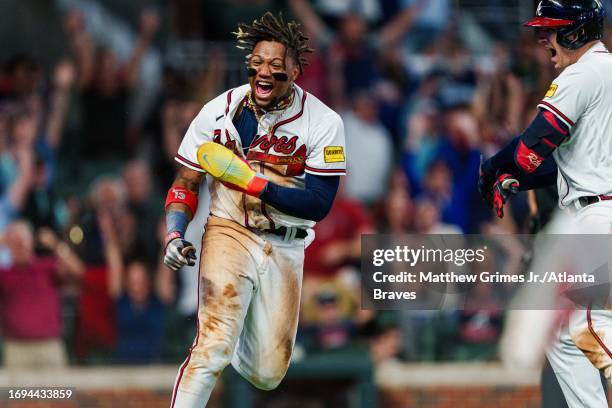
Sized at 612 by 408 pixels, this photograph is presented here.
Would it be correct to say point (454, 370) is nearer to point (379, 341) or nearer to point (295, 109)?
point (379, 341)

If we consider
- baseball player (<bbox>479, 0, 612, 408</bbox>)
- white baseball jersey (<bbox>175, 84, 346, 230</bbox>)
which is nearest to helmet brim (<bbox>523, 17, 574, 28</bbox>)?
baseball player (<bbox>479, 0, 612, 408</bbox>)

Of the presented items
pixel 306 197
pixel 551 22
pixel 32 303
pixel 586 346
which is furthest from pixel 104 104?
pixel 586 346

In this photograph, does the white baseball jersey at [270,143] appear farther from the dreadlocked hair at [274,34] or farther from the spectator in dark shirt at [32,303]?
the spectator in dark shirt at [32,303]

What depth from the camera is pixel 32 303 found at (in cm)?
968

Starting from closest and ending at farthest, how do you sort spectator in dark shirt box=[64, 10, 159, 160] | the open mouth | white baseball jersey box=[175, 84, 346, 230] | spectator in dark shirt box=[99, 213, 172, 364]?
the open mouth, white baseball jersey box=[175, 84, 346, 230], spectator in dark shirt box=[99, 213, 172, 364], spectator in dark shirt box=[64, 10, 159, 160]

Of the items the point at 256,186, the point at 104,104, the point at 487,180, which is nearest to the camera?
the point at 256,186

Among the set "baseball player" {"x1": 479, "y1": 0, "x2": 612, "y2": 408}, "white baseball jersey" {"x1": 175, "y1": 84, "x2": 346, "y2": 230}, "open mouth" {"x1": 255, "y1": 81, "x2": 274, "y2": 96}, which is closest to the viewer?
"baseball player" {"x1": 479, "y1": 0, "x2": 612, "y2": 408}

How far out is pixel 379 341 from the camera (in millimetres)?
9805

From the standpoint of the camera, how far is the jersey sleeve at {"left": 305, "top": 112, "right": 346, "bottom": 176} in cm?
601

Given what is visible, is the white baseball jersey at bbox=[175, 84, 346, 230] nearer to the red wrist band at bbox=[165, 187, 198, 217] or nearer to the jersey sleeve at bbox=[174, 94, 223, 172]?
the jersey sleeve at bbox=[174, 94, 223, 172]

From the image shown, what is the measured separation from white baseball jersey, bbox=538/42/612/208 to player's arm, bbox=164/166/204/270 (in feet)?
5.86

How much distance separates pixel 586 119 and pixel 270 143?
5.13 feet

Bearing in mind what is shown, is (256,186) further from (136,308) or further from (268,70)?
(136,308)

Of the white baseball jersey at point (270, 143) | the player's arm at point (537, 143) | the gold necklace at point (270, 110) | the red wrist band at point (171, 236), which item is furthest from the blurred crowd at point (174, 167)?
the red wrist band at point (171, 236)
